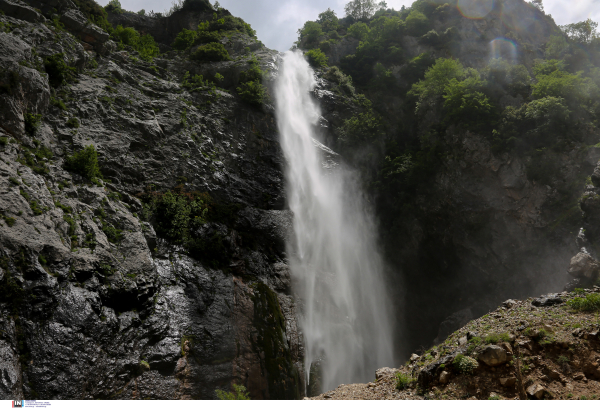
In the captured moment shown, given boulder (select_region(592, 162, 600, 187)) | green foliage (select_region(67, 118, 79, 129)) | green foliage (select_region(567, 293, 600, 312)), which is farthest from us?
boulder (select_region(592, 162, 600, 187))

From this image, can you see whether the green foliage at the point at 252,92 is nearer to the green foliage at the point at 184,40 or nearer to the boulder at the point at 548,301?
the green foliage at the point at 184,40

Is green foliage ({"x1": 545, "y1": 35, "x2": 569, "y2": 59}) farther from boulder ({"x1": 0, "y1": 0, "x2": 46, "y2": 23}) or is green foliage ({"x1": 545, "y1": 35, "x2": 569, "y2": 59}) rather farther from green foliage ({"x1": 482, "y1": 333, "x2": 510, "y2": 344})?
boulder ({"x1": 0, "y1": 0, "x2": 46, "y2": 23})

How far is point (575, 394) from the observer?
6785mm

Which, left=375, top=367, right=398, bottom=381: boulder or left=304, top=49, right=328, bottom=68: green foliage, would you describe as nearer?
left=375, top=367, right=398, bottom=381: boulder

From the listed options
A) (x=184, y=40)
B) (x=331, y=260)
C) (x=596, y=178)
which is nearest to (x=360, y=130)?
(x=331, y=260)

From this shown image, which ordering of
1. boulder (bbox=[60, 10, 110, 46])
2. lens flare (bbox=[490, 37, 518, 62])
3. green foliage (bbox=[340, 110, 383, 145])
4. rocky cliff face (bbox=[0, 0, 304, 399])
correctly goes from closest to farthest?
rocky cliff face (bbox=[0, 0, 304, 399]) < boulder (bbox=[60, 10, 110, 46]) < green foliage (bbox=[340, 110, 383, 145]) < lens flare (bbox=[490, 37, 518, 62])

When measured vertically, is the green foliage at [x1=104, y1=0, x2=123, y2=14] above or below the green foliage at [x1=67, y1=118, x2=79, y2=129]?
above

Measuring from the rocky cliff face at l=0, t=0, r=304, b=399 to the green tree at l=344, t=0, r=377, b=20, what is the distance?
4848 cm

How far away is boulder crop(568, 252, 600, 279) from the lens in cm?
1664

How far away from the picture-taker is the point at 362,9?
6025cm

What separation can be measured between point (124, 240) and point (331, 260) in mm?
12679

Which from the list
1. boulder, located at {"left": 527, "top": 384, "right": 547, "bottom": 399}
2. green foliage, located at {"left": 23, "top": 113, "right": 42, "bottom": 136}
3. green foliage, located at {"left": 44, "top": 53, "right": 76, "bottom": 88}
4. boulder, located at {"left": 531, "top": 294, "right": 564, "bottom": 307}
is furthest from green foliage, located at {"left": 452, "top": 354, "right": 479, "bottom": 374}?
green foliage, located at {"left": 44, "top": 53, "right": 76, "bottom": 88}

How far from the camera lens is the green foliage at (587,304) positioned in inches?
364

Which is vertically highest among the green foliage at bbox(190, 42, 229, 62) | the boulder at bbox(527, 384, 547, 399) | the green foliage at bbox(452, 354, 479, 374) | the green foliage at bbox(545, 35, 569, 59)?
the green foliage at bbox(545, 35, 569, 59)
